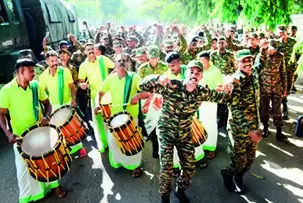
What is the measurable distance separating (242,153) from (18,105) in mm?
3068

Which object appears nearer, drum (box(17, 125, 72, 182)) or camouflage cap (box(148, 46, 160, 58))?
drum (box(17, 125, 72, 182))

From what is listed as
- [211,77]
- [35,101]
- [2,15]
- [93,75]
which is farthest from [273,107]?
[2,15]

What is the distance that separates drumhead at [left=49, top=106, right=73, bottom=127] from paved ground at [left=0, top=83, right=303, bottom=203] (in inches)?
40.6

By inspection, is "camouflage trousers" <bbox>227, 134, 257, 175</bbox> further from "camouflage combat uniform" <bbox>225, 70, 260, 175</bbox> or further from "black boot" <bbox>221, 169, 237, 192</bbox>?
"black boot" <bbox>221, 169, 237, 192</bbox>

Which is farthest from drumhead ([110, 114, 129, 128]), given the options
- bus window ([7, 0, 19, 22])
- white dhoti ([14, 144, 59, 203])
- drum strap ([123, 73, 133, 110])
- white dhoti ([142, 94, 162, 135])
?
bus window ([7, 0, 19, 22])

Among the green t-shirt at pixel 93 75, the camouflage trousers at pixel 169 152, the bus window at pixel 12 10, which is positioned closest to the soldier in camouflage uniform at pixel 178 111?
the camouflage trousers at pixel 169 152

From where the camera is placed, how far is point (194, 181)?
5207 mm

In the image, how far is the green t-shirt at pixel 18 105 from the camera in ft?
14.1

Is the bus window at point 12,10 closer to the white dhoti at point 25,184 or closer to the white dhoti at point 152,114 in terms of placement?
the white dhoti at point 152,114

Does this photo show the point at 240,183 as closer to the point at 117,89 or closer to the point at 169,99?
the point at 169,99

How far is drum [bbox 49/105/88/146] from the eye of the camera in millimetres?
5016

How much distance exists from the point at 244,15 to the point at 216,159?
5906 millimetres

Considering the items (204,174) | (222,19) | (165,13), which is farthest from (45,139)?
(165,13)

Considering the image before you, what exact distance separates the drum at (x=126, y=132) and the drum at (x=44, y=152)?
2.62ft
